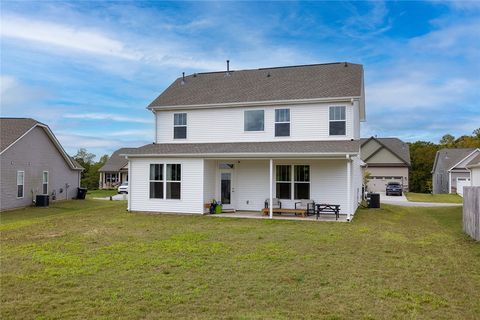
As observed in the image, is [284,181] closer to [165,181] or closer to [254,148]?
[254,148]

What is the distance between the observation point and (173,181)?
17891 millimetres

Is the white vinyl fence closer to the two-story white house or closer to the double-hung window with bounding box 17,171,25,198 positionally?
the two-story white house

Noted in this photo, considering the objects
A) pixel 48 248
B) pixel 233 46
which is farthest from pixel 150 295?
pixel 233 46

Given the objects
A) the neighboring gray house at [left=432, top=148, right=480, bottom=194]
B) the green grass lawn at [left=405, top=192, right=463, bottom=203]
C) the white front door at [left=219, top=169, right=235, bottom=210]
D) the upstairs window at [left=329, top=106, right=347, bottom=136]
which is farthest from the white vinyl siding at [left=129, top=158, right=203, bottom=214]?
the neighboring gray house at [left=432, top=148, right=480, bottom=194]

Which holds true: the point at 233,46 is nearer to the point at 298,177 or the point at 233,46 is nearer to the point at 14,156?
the point at 298,177

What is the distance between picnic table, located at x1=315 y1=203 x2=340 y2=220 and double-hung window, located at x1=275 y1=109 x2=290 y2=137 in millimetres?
3934

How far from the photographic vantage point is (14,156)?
21.5m

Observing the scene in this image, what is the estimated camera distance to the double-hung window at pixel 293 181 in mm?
17797

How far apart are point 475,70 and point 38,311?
2531 cm

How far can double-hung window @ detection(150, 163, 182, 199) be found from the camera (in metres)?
17.9

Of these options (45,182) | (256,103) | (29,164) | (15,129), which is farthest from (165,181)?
(45,182)

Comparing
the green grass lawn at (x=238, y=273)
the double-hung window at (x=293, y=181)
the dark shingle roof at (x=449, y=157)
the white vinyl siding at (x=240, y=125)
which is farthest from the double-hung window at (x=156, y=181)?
the dark shingle roof at (x=449, y=157)

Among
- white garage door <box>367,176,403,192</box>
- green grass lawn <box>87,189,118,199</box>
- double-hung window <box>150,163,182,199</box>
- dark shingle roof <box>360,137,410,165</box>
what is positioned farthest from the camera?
dark shingle roof <box>360,137,410,165</box>

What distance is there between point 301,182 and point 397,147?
3476cm
